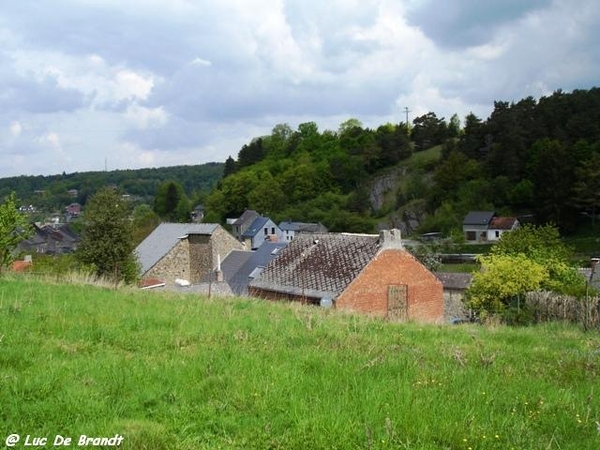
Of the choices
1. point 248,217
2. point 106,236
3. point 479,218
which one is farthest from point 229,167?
point 106,236

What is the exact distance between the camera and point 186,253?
141 ft

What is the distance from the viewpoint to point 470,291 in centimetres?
3039

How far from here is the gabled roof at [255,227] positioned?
93.2 meters

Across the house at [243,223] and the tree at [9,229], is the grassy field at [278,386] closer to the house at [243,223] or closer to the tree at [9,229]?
the tree at [9,229]

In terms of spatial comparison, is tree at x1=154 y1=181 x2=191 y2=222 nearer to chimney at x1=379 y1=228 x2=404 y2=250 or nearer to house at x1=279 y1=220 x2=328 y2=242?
house at x1=279 y1=220 x2=328 y2=242

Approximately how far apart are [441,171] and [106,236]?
6904 centimetres

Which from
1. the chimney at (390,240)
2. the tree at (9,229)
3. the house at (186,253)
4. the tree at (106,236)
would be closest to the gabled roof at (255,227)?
the house at (186,253)

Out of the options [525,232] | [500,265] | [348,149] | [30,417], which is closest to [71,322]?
[30,417]

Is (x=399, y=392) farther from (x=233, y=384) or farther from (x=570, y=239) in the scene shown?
(x=570, y=239)

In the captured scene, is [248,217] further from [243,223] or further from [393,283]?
[393,283]

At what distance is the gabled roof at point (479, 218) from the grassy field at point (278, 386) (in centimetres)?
6874

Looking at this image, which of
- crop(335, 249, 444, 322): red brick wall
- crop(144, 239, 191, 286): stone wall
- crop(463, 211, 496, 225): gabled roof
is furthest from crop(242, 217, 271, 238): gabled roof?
crop(335, 249, 444, 322): red brick wall

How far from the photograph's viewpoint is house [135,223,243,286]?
136 feet

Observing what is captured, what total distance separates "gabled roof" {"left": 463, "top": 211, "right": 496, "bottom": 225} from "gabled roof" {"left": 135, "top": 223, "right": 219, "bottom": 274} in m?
43.2
